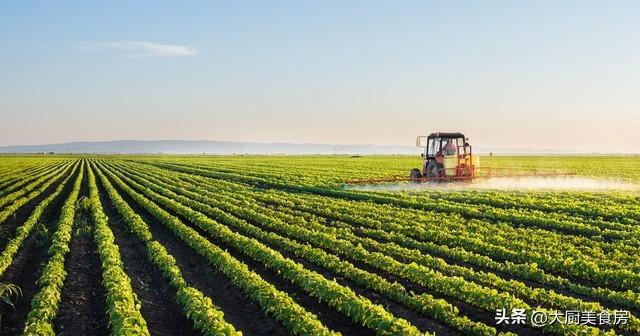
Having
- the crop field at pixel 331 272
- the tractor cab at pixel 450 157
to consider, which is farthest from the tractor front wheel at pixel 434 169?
the crop field at pixel 331 272

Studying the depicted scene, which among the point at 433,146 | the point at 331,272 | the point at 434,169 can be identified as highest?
the point at 433,146

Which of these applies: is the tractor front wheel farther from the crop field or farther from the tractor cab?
the crop field

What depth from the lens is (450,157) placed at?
89.4 ft

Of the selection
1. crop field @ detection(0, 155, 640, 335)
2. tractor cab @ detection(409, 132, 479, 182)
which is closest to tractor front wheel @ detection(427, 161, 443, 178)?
tractor cab @ detection(409, 132, 479, 182)

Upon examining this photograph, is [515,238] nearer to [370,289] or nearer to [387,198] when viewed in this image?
[370,289]

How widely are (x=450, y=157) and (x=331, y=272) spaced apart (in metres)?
17.4

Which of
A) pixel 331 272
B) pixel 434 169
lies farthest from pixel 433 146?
pixel 331 272

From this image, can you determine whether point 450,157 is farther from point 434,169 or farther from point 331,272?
point 331,272

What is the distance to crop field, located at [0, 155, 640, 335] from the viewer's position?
825 centimetres

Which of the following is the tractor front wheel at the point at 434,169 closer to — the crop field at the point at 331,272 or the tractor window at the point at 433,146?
the tractor window at the point at 433,146

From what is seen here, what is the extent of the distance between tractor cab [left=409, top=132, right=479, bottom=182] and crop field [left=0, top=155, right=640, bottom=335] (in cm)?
733

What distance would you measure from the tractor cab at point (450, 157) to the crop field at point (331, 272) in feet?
24.1

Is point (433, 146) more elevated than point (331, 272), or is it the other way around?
point (433, 146)

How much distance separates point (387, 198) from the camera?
909 inches
